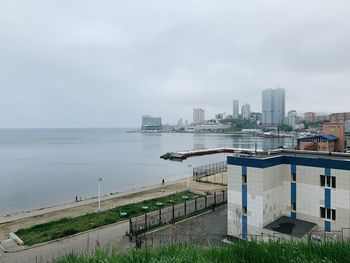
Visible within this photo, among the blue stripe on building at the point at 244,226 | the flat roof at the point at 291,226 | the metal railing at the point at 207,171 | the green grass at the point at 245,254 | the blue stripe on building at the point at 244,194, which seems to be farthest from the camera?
the metal railing at the point at 207,171

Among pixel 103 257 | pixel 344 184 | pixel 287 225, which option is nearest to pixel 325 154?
pixel 344 184

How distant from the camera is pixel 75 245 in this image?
1833cm

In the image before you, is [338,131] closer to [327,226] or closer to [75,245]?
[327,226]

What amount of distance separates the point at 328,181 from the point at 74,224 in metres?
17.5

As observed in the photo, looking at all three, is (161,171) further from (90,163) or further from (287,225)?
(287,225)

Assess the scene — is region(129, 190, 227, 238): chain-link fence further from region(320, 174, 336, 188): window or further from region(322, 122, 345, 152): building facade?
region(322, 122, 345, 152): building facade

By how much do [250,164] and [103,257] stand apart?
1257 centimetres

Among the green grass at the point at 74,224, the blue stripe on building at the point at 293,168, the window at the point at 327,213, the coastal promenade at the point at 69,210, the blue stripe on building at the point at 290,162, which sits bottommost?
the coastal promenade at the point at 69,210

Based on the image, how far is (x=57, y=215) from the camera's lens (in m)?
28.0

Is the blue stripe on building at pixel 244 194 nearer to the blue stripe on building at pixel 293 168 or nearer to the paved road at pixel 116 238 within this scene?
the paved road at pixel 116 238

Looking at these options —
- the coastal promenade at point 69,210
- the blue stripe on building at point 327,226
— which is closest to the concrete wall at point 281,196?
the blue stripe on building at point 327,226

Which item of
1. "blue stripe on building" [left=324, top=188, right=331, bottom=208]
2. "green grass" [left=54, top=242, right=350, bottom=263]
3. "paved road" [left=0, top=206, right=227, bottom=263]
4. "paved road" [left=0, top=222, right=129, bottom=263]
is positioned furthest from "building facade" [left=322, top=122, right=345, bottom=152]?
"green grass" [left=54, top=242, right=350, bottom=263]

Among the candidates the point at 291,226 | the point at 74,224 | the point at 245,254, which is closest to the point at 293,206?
the point at 291,226

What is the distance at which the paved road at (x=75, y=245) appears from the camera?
16578 millimetres
